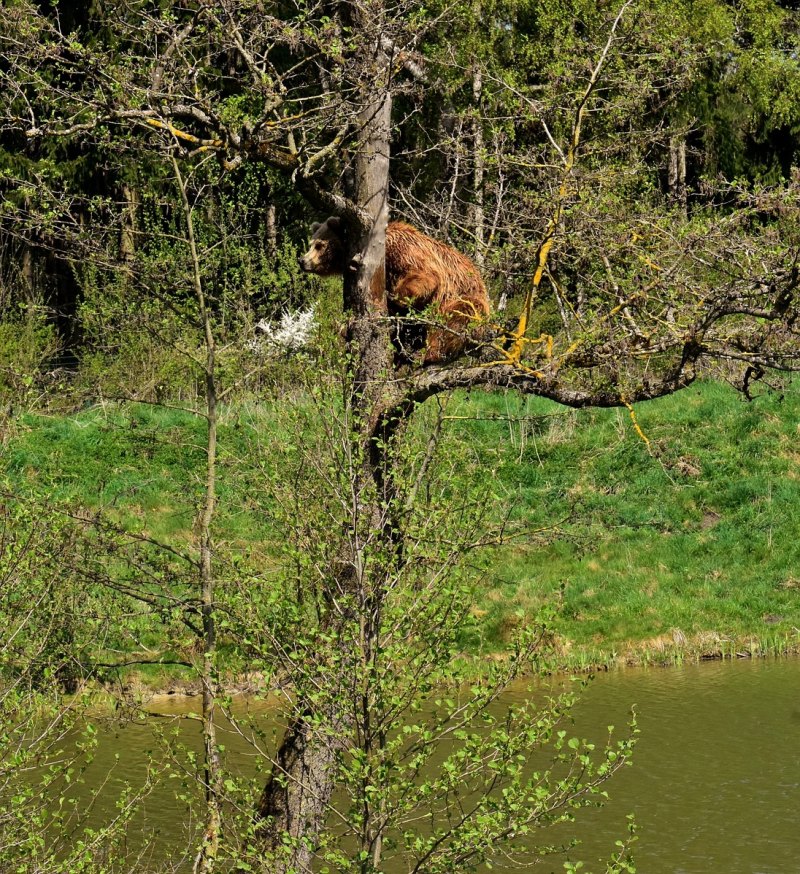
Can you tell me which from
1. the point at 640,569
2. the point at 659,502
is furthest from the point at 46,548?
the point at 659,502

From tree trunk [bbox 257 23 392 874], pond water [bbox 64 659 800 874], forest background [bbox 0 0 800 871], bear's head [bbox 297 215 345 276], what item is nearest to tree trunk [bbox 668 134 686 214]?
pond water [bbox 64 659 800 874]

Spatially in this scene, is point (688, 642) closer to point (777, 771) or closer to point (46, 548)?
point (777, 771)

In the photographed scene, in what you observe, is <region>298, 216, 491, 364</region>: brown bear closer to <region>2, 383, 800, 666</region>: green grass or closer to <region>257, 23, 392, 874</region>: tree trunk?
<region>257, 23, 392, 874</region>: tree trunk

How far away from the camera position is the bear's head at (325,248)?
7449 mm

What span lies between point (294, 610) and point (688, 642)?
9.04 meters

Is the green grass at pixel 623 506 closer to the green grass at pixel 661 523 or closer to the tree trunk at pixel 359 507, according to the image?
the green grass at pixel 661 523

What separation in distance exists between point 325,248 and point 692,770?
5269 mm

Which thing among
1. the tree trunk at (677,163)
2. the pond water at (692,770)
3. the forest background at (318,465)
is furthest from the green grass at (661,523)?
the tree trunk at (677,163)

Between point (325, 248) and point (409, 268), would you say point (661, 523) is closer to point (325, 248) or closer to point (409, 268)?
point (409, 268)

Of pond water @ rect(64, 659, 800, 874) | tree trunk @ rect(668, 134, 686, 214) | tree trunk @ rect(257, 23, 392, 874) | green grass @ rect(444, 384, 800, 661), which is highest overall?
tree trunk @ rect(668, 134, 686, 214)

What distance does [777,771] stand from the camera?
384 inches

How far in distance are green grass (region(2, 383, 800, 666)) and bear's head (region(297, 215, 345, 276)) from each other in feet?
16.6

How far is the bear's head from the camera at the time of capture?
7.45 metres

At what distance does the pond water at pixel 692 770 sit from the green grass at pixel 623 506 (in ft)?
2.54
